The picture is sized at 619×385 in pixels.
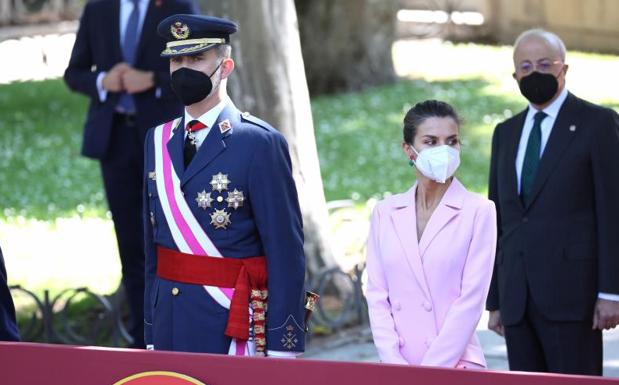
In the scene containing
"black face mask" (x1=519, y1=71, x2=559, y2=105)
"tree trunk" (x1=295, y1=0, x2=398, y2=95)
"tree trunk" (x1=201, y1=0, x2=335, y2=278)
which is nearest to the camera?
"black face mask" (x1=519, y1=71, x2=559, y2=105)

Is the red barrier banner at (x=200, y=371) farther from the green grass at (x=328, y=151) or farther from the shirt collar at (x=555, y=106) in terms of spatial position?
the green grass at (x=328, y=151)

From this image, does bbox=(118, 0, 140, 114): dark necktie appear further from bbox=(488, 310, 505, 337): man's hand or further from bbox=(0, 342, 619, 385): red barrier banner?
bbox=(0, 342, 619, 385): red barrier banner

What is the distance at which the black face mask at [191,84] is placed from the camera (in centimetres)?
527

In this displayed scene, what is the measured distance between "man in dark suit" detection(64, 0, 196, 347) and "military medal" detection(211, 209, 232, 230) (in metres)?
3.03

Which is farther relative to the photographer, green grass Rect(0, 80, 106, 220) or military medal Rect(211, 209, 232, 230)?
green grass Rect(0, 80, 106, 220)

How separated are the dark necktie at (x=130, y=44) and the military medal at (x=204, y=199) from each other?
3148mm

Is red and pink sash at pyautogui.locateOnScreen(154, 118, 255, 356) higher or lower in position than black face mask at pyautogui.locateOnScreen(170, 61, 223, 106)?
lower

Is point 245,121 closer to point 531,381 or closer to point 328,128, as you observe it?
point 531,381

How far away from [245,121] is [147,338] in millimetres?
946

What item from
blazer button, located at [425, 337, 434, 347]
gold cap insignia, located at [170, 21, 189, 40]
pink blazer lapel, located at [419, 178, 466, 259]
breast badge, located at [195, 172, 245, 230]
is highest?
gold cap insignia, located at [170, 21, 189, 40]

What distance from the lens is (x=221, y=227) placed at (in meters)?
5.27

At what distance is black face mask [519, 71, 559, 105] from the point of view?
6.34 metres

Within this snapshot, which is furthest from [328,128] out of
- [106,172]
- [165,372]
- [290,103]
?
[165,372]

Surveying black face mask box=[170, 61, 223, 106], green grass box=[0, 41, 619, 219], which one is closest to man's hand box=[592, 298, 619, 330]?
black face mask box=[170, 61, 223, 106]
